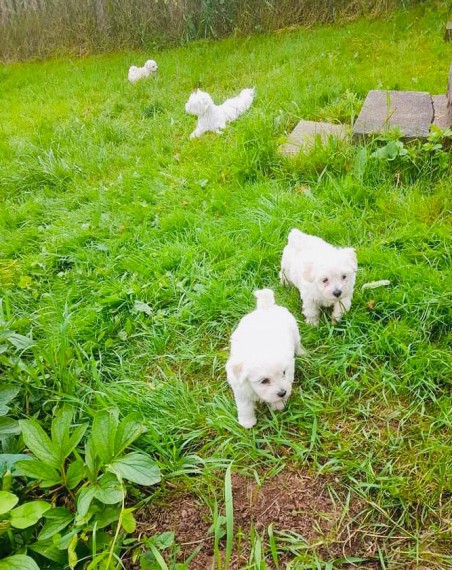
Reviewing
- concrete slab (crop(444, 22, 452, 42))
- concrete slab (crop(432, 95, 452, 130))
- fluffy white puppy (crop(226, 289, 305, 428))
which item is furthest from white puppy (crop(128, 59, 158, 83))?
fluffy white puppy (crop(226, 289, 305, 428))

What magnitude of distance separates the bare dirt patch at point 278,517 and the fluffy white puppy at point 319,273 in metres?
0.88

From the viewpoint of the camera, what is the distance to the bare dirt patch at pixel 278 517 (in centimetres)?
190

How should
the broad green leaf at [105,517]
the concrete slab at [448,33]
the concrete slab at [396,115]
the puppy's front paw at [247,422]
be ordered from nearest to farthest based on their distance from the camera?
the broad green leaf at [105,517], the puppy's front paw at [247,422], the concrete slab at [396,115], the concrete slab at [448,33]

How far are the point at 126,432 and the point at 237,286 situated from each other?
1270 millimetres

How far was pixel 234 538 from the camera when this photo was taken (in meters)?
1.97

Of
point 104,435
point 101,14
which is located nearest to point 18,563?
point 104,435

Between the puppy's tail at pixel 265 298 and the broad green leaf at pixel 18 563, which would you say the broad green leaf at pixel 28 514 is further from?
the puppy's tail at pixel 265 298

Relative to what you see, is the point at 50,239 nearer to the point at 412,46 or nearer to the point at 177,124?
the point at 177,124

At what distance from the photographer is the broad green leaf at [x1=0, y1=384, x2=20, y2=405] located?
206 centimetres

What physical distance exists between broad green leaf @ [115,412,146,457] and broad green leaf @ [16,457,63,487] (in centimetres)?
24

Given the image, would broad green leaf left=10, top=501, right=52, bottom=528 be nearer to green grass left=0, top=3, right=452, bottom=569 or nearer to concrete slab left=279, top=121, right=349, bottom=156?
green grass left=0, top=3, right=452, bottom=569

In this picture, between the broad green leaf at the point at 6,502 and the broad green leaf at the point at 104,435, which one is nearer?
the broad green leaf at the point at 6,502

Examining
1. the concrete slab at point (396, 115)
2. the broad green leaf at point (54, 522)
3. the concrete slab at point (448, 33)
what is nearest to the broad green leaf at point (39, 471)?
the broad green leaf at point (54, 522)

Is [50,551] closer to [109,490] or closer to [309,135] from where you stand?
[109,490]
